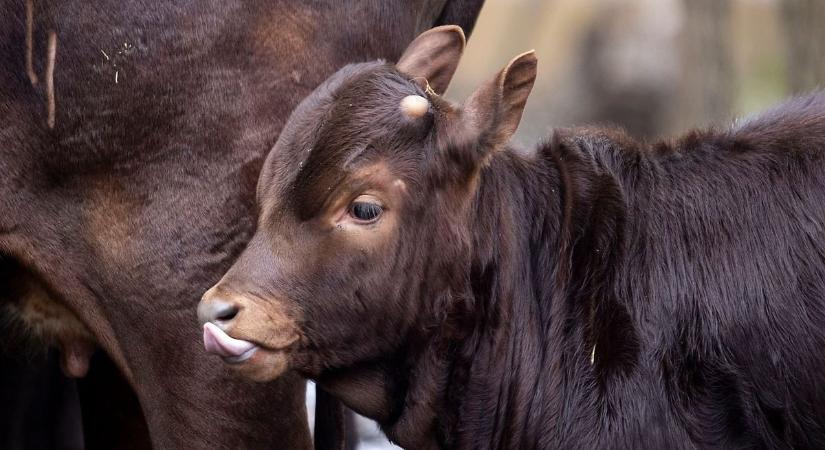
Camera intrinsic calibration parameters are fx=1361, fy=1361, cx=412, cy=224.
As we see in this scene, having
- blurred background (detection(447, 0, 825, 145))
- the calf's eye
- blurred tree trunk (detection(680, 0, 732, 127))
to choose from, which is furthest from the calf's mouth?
blurred tree trunk (detection(680, 0, 732, 127))

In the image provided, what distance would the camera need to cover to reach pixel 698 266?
152 inches

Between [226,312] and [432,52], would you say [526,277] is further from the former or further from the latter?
[226,312]

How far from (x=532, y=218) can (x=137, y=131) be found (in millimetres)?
1221

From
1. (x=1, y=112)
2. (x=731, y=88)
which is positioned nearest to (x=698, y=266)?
(x=1, y=112)

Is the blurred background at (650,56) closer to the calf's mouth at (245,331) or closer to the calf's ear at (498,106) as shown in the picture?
the calf's ear at (498,106)

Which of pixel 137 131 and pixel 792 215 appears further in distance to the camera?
pixel 137 131

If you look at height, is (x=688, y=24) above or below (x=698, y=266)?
above

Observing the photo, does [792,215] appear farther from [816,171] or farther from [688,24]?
[688,24]

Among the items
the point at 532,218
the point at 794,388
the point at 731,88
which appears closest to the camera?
the point at 794,388

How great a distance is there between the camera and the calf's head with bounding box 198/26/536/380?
3.63 meters

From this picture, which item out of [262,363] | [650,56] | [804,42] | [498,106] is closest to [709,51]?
[650,56]

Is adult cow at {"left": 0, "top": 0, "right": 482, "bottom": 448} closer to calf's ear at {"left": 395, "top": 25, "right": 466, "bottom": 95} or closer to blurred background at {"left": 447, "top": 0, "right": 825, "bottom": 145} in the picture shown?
calf's ear at {"left": 395, "top": 25, "right": 466, "bottom": 95}

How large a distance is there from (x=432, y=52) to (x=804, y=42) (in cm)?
662

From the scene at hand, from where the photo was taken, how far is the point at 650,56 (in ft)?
37.6
